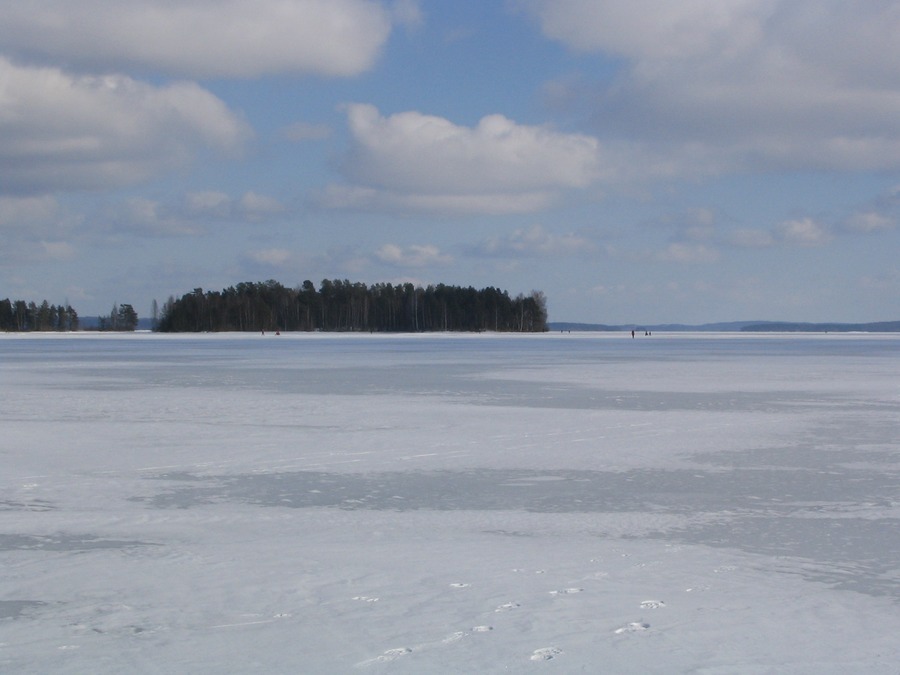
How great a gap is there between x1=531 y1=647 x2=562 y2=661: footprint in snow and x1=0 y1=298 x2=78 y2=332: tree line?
6024 inches

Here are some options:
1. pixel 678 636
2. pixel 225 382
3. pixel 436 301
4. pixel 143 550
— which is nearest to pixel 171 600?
pixel 143 550

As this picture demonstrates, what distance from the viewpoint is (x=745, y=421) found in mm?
13258

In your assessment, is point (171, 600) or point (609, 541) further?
point (609, 541)

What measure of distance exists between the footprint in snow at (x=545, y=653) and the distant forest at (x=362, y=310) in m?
123

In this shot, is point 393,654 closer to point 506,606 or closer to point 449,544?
point 506,606

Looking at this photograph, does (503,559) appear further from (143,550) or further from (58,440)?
(58,440)

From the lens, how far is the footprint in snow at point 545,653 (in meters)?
4.13

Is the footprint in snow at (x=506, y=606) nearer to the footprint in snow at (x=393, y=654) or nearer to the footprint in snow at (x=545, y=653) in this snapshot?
the footprint in snow at (x=545, y=653)

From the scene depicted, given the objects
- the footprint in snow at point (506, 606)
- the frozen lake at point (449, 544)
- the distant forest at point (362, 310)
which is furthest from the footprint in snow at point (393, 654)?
the distant forest at point (362, 310)

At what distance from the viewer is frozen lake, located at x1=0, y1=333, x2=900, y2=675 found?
4258 millimetres

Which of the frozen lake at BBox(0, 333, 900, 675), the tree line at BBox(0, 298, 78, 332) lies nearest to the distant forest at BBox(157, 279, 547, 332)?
the tree line at BBox(0, 298, 78, 332)

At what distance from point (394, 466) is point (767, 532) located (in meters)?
3.99

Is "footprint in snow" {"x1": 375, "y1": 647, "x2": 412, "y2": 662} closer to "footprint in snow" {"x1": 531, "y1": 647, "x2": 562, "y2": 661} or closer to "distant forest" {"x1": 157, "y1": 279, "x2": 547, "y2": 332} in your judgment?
"footprint in snow" {"x1": 531, "y1": 647, "x2": 562, "y2": 661}

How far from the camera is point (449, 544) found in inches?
243
